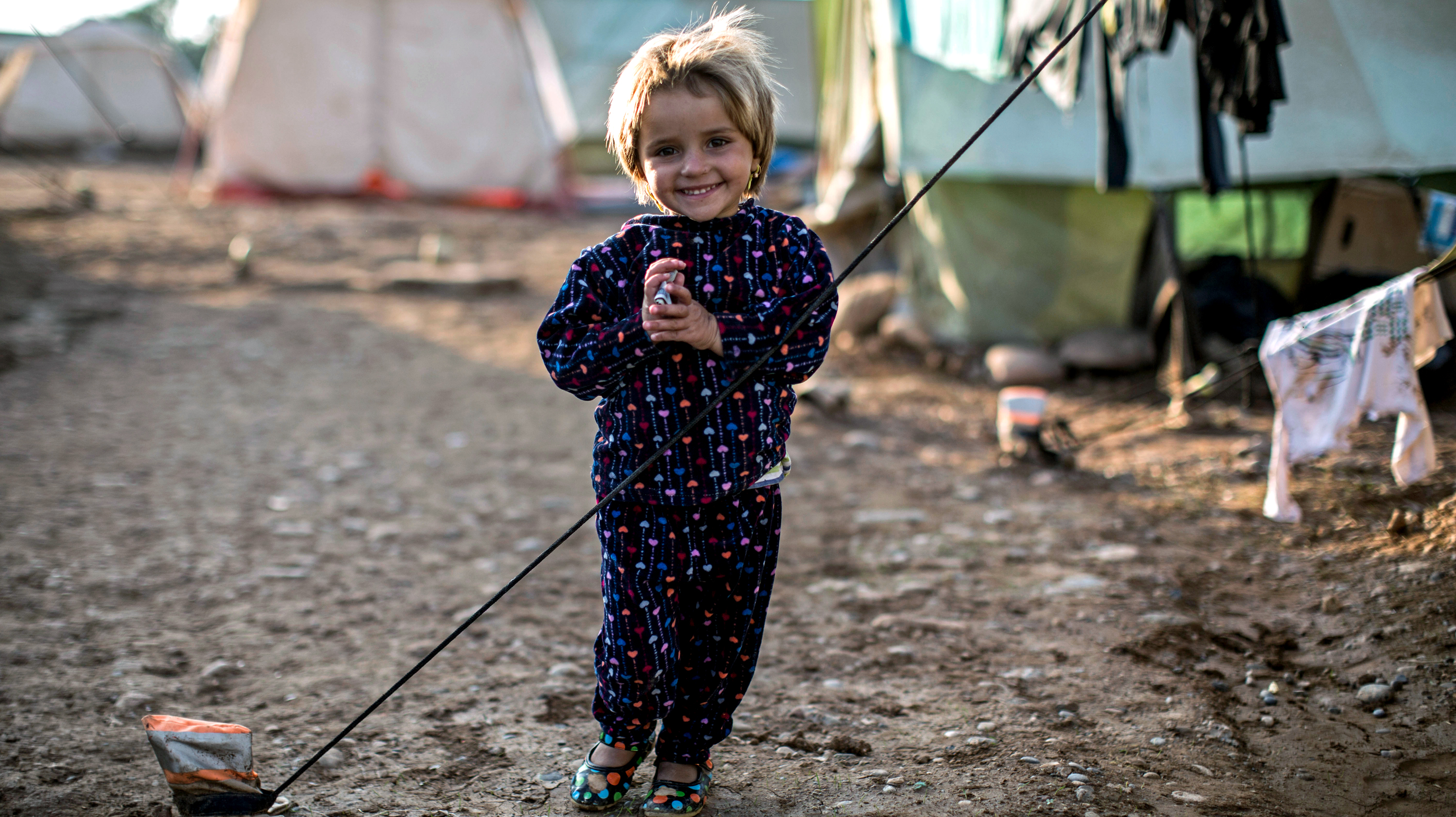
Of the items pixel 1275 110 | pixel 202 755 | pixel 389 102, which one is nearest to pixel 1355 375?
pixel 1275 110

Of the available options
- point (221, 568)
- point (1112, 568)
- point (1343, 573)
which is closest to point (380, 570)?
point (221, 568)

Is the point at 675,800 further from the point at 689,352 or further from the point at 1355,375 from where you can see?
the point at 1355,375

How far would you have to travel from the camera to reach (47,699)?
7.02 ft

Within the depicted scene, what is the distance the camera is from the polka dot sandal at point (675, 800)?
5.80ft

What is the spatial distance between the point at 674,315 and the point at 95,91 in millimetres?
15790

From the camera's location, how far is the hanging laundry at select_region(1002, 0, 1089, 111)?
3826mm

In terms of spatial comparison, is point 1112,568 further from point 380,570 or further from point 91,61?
point 91,61

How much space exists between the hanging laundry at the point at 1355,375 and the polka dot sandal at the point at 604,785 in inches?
68.1

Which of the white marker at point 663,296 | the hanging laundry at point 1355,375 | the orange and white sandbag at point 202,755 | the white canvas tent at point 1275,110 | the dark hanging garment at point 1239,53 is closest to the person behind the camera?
the white marker at point 663,296

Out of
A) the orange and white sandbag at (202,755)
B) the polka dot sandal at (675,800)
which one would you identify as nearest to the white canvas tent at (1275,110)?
the polka dot sandal at (675,800)

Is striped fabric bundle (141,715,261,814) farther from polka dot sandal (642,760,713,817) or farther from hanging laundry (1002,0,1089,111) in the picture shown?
hanging laundry (1002,0,1089,111)

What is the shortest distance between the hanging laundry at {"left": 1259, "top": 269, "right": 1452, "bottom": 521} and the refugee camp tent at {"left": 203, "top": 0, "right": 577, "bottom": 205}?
27.4 ft

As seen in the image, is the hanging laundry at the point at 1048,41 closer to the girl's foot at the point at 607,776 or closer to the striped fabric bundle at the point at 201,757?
the girl's foot at the point at 607,776

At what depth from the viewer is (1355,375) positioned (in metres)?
2.49
